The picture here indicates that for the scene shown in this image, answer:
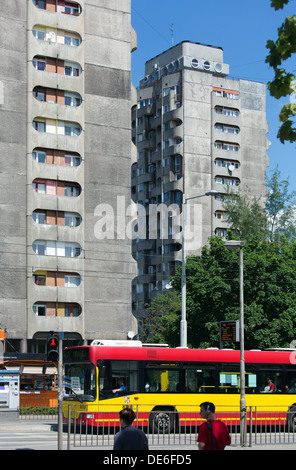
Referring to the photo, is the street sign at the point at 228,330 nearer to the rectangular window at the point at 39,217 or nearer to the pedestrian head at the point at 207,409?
the rectangular window at the point at 39,217

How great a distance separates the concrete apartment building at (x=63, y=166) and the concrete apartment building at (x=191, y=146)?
24.4 metres

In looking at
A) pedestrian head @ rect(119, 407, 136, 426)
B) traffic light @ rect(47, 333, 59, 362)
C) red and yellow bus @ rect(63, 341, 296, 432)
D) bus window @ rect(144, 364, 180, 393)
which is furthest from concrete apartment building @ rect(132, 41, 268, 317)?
pedestrian head @ rect(119, 407, 136, 426)

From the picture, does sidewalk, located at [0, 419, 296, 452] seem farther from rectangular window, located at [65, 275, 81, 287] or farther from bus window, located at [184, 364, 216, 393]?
rectangular window, located at [65, 275, 81, 287]

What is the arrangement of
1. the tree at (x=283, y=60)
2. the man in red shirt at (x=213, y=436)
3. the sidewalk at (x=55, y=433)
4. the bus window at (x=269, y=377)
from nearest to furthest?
the tree at (x=283, y=60)
the man in red shirt at (x=213, y=436)
the sidewalk at (x=55, y=433)
the bus window at (x=269, y=377)

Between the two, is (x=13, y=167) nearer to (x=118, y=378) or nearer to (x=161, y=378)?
(x=161, y=378)

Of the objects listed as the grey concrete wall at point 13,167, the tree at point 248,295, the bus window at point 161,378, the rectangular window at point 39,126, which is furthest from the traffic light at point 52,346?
the rectangular window at point 39,126

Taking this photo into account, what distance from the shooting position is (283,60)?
8.28 meters

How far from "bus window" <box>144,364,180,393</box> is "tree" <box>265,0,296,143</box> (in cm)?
1925

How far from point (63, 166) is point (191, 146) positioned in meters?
30.8

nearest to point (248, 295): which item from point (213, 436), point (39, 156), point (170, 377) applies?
point (39, 156)

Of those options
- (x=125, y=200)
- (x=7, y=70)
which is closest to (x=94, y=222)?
(x=125, y=200)

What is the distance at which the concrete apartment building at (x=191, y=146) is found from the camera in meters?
83.8

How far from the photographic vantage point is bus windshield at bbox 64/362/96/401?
2581cm

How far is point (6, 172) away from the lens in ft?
174
